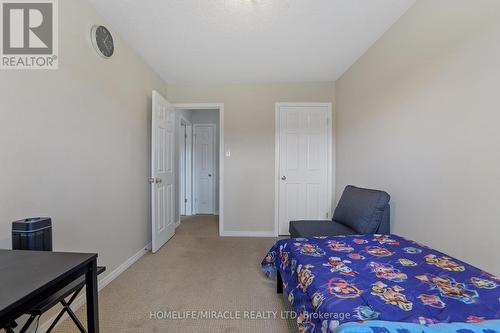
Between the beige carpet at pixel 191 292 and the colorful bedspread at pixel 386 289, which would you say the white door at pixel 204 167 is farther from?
the colorful bedspread at pixel 386 289

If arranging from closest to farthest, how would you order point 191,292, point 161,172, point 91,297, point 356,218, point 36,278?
point 36,278
point 91,297
point 191,292
point 356,218
point 161,172

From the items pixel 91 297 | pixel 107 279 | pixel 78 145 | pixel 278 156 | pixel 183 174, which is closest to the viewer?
pixel 91 297

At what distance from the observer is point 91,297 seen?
98cm

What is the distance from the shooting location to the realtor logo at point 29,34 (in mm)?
1345

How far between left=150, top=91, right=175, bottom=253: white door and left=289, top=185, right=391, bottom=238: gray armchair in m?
1.68

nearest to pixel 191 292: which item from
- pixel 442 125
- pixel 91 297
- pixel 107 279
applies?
pixel 107 279

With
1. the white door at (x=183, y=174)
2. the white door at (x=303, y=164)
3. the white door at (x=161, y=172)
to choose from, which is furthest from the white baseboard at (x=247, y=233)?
the white door at (x=183, y=174)

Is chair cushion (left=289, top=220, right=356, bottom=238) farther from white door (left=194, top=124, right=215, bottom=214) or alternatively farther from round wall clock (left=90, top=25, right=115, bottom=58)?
white door (left=194, top=124, right=215, bottom=214)

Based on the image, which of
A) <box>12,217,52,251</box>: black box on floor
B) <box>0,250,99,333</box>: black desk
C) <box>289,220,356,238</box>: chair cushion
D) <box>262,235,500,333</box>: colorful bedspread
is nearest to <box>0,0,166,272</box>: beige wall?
<box>12,217,52,251</box>: black box on floor

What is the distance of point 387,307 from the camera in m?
0.92

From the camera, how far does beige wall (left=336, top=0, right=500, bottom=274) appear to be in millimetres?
1283

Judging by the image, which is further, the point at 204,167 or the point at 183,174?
the point at 204,167

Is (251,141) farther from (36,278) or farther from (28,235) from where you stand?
(36,278)

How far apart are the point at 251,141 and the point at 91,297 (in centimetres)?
284
